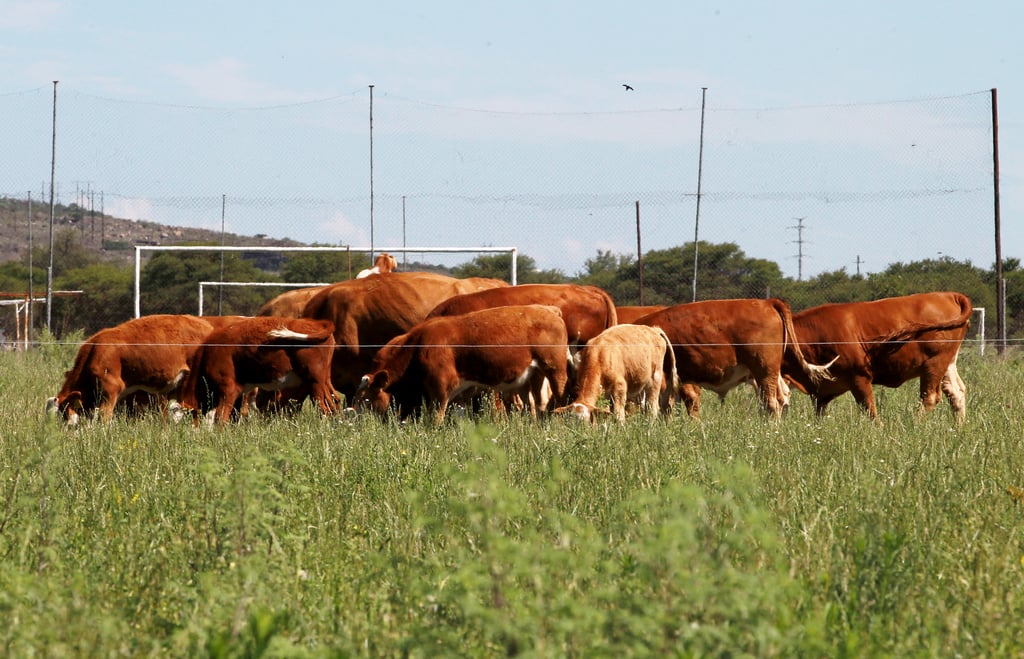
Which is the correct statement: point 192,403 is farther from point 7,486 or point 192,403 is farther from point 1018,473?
point 1018,473

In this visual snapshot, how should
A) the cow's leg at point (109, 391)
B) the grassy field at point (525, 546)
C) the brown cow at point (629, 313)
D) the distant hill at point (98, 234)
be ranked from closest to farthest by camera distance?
the grassy field at point (525, 546), the cow's leg at point (109, 391), the brown cow at point (629, 313), the distant hill at point (98, 234)

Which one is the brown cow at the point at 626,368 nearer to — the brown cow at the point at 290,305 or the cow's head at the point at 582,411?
the cow's head at the point at 582,411

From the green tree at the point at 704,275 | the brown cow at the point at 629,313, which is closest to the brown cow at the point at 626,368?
the brown cow at the point at 629,313

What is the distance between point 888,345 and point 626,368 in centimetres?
283

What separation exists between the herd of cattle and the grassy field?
92.6 inches

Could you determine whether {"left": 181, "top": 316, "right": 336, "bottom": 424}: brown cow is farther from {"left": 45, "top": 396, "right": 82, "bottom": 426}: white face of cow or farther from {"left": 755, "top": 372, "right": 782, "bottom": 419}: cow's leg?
{"left": 755, "top": 372, "right": 782, "bottom": 419}: cow's leg

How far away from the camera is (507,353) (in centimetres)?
1038

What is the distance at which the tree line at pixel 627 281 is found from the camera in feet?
70.6

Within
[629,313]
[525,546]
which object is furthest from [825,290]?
[525,546]

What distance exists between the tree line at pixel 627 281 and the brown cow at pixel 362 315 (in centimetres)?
601

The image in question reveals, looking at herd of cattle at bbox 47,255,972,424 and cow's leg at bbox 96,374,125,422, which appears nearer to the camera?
herd of cattle at bbox 47,255,972,424

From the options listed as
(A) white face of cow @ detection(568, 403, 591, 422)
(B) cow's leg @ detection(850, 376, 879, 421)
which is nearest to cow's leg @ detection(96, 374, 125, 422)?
(A) white face of cow @ detection(568, 403, 591, 422)

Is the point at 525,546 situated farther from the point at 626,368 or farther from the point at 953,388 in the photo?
the point at 953,388

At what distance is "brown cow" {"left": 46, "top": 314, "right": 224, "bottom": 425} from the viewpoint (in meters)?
10.9
